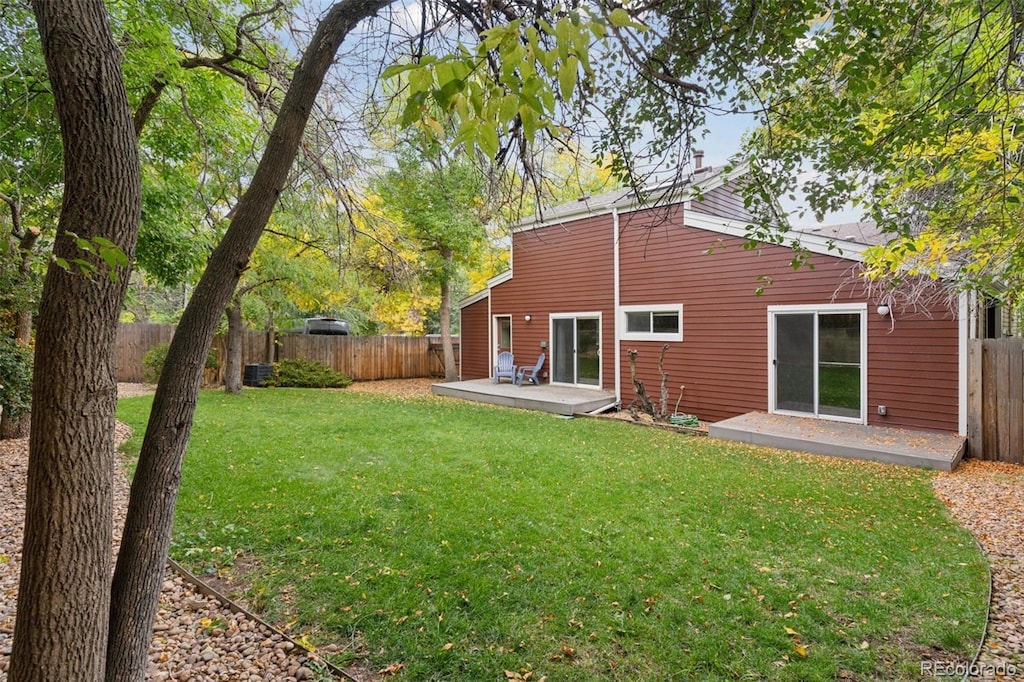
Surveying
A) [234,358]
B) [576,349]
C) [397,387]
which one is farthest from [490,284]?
[234,358]

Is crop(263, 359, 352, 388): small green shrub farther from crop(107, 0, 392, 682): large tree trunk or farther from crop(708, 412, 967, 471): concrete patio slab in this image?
crop(107, 0, 392, 682): large tree trunk

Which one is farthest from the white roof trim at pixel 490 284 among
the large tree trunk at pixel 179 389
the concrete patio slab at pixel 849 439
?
the large tree trunk at pixel 179 389

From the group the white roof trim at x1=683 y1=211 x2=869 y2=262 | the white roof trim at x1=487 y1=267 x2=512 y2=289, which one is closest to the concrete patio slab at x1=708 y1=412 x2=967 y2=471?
the white roof trim at x1=683 y1=211 x2=869 y2=262

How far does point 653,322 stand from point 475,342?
5.58 m

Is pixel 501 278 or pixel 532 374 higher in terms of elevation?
pixel 501 278

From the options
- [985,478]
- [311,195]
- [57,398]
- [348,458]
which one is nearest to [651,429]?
[985,478]

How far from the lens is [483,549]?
3307 millimetres

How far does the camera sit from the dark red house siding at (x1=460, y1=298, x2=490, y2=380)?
44.6 ft

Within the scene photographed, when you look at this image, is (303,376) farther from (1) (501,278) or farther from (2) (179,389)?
(2) (179,389)

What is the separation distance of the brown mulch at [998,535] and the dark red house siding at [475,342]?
10.1 metres

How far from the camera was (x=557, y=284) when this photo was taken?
11633 mm
